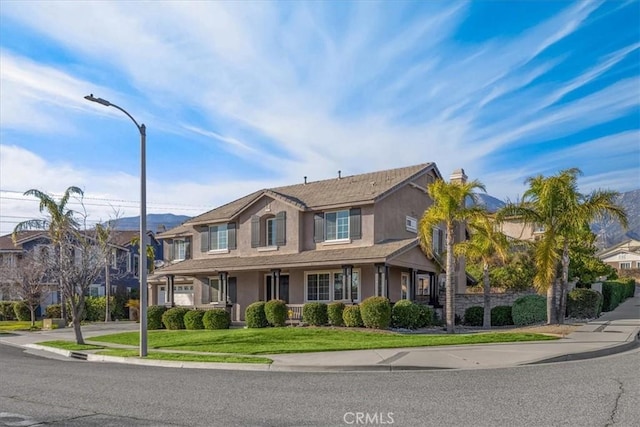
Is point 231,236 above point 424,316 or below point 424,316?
above

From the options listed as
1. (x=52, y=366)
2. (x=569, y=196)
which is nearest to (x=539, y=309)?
(x=569, y=196)

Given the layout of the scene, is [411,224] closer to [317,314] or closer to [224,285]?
[317,314]

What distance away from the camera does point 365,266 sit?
28.6 meters

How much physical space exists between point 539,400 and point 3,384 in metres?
10.5

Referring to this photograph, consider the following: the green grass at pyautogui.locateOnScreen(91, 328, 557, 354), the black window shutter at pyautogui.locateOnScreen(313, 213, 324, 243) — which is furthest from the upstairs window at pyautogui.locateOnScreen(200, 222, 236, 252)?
the green grass at pyautogui.locateOnScreen(91, 328, 557, 354)

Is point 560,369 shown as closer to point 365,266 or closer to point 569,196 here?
point 569,196

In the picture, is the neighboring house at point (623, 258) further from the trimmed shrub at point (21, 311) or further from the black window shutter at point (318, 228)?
the trimmed shrub at point (21, 311)

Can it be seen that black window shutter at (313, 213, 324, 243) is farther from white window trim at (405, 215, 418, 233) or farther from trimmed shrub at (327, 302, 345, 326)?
trimmed shrub at (327, 302, 345, 326)

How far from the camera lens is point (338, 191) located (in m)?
31.7

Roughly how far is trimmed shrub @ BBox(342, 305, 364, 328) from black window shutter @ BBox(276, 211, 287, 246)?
7.17 m
